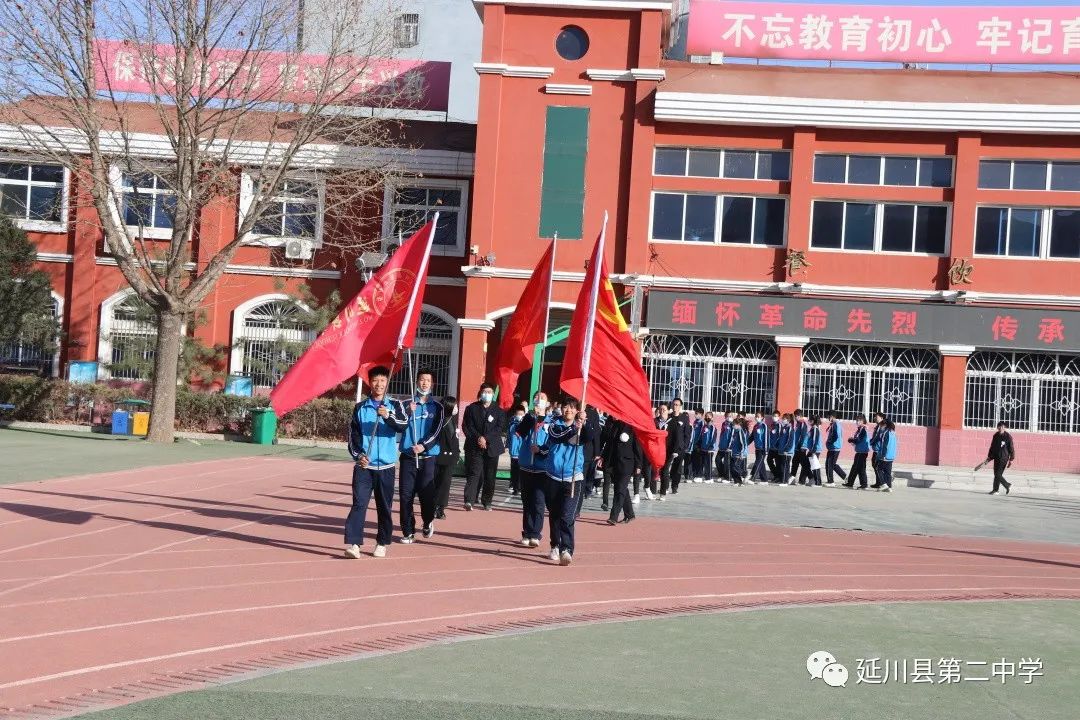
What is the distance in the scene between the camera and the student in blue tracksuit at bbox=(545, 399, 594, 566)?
40.0ft

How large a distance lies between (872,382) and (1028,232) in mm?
5039

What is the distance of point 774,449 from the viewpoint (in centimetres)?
2595

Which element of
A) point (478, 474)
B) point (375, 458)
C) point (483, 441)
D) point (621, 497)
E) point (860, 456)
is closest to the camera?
point (375, 458)

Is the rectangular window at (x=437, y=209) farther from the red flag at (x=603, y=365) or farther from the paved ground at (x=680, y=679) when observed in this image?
the paved ground at (x=680, y=679)

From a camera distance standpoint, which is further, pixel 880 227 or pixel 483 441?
pixel 880 227

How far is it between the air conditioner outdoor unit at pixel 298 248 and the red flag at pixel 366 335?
19.6m

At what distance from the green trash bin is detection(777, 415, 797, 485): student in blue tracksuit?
1112 cm

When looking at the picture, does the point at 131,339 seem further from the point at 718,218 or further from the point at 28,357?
the point at 718,218

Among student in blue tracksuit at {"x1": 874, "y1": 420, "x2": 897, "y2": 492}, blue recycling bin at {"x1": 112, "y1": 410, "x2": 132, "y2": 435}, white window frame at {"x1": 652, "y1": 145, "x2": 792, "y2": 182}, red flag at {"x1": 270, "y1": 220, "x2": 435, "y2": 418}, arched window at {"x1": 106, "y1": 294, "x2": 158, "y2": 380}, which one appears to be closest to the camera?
red flag at {"x1": 270, "y1": 220, "x2": 435, "y2": 418}

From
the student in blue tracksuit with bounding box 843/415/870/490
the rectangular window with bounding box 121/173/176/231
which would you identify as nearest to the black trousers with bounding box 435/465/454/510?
the student in blue tracksuit with bounding box 843/415/870/490

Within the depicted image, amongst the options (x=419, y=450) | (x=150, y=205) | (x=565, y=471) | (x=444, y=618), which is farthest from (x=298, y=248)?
(x=444, y=618)

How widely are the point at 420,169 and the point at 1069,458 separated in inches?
675

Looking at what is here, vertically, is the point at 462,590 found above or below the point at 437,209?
below

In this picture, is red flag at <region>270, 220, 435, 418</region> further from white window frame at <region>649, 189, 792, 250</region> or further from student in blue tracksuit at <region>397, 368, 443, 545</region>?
white window frame at <region>649, 189, 792, 250</region>
